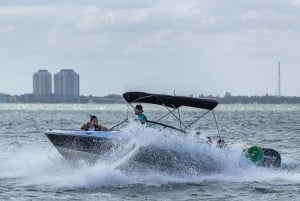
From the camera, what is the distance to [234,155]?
85.8ft

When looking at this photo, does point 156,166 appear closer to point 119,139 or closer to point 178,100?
point 119,139

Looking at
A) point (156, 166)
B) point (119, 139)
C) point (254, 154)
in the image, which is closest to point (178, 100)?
point (156, 166)

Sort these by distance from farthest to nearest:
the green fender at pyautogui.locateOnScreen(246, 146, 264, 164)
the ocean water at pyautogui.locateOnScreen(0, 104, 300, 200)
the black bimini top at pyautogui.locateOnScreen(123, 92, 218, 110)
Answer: the green fender at pyautogui.locateOnScreen(246, 146, 264, 164)
the black bimini top at pyautogui.locateOnScreen(123, 92, 218, 110)
the ocean water at pyautogui.locateOnScreen(0, 104, 300, 200)

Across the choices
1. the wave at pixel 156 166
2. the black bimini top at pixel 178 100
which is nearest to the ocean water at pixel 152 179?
the wave at pixel 156 166

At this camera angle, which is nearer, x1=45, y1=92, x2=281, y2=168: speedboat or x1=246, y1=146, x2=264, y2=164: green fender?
x1=45, y1=92, x2=281, y2=168: speedboat

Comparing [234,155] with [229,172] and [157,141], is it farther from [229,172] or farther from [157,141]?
[157,141]

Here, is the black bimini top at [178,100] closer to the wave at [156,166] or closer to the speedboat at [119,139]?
the speedboat at [119,139]

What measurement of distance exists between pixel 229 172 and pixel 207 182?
1.36m

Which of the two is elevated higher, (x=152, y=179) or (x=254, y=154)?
(x=254, y=154)

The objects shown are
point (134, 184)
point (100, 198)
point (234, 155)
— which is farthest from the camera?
point (234, 155)

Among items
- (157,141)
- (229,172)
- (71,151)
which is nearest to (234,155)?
(229,172)

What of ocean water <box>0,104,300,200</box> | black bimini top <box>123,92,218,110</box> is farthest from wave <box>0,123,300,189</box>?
black bimini top <box>123,92,218,110</box>

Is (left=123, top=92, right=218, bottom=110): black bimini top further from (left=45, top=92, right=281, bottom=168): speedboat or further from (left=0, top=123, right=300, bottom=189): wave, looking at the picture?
(left=0, top=123, right=300, bottom=189): wave

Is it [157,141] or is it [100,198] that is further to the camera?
[157,141]
